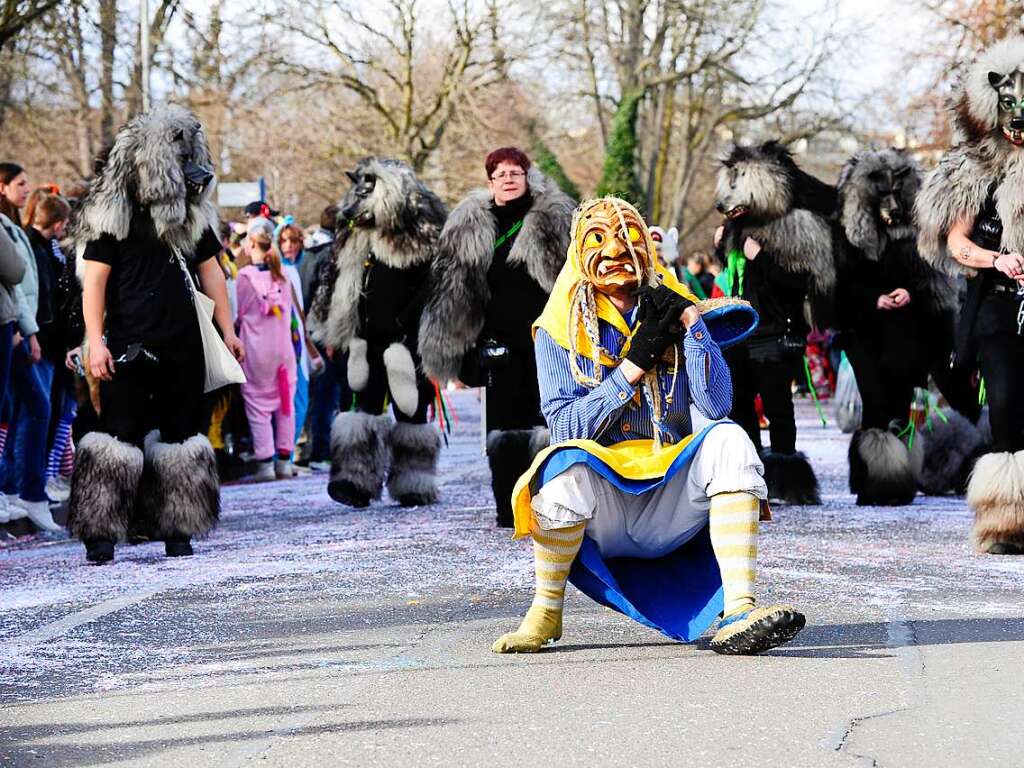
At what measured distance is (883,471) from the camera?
11305 millimetres

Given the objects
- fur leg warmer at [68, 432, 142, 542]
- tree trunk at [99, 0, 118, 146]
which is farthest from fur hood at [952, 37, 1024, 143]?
tree trunk at [99, 0, 118, 146]

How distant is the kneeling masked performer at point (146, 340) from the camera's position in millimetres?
8859

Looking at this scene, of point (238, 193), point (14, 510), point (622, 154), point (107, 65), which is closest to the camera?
point (14, 510)

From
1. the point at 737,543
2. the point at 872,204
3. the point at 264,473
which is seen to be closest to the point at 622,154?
the point at 264,473

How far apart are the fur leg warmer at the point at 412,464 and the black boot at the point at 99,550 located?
3.04 meters

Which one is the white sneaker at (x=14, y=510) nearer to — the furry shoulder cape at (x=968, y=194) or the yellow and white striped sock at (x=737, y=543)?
the furry shoulder cape at (x=968, y=194)

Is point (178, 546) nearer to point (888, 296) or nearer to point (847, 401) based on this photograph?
point (888, 296)

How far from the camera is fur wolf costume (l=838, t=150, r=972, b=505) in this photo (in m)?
11.5

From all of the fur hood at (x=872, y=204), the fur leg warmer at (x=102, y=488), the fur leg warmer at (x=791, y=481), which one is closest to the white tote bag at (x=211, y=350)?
the fur leg warmer at (x=102, y=488)

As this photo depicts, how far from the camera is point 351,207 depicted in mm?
11539

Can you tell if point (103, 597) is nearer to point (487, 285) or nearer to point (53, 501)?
point (487, 285)

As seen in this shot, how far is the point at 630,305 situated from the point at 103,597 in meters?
2.81

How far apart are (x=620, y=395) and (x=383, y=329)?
5712mm

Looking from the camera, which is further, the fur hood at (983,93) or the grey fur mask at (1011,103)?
the fur hood at (983,93)
